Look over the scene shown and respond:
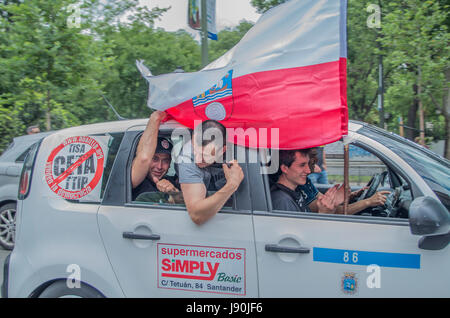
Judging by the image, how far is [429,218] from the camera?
7.54 ft

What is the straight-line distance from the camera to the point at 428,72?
9.22m

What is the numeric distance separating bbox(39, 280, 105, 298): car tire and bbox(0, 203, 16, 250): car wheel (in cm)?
461

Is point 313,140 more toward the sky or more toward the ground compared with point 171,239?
more toward the sky

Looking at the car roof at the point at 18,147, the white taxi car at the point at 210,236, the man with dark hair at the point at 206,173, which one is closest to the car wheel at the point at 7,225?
the car roof at the point at 18,147

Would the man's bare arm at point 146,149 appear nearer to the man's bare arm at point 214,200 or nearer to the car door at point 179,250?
the car door at point 179,250

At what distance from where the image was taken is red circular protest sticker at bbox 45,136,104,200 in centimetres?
304

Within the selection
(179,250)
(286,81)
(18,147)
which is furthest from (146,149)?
(18,147)

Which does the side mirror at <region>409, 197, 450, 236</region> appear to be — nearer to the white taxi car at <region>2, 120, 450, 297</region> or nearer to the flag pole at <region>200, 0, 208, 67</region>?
the white taxi car at <region>2, 120, 450, 297</region>

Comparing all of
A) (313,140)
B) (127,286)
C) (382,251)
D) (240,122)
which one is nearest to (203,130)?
(240,122)

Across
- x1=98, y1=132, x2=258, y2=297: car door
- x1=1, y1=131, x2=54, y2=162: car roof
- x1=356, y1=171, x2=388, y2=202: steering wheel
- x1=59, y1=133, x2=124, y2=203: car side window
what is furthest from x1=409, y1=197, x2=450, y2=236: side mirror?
x1=1, y1=131, x2=54, y2=162: car roof

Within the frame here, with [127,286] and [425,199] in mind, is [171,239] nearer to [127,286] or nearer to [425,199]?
[127,286]

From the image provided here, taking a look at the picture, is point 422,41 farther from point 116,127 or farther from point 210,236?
point 210,236

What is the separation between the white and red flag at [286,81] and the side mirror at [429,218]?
635 millimetres

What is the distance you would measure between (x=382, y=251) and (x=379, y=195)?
721mm
